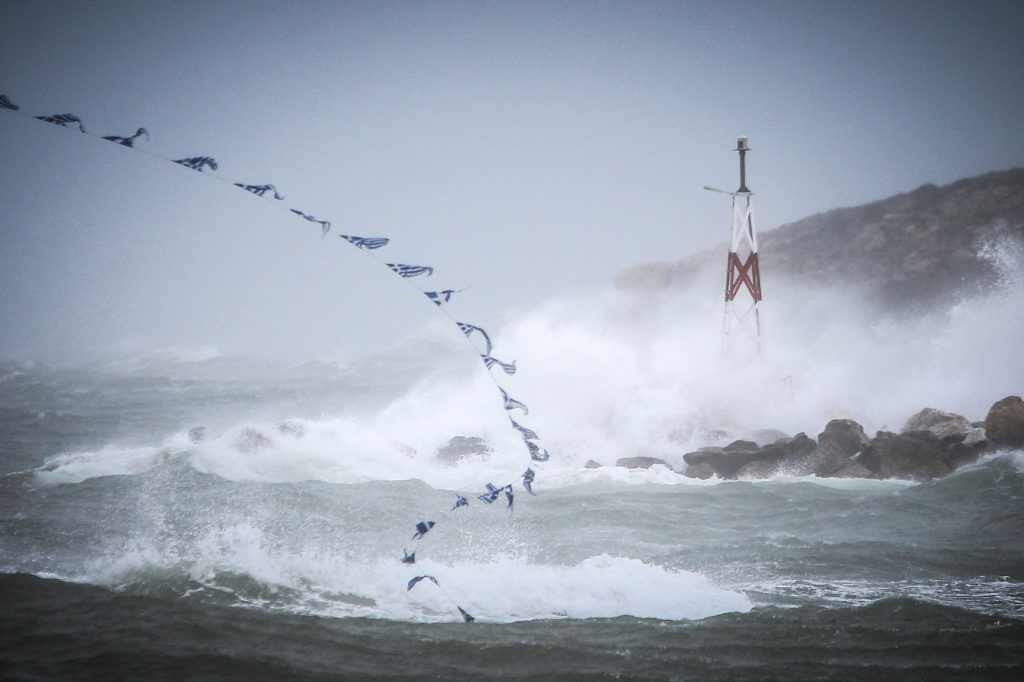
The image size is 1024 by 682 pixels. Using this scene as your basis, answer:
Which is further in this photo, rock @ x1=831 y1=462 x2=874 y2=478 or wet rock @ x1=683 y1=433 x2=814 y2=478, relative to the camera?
wet rock @ x1=683 y1=433 x2=814 y2=478

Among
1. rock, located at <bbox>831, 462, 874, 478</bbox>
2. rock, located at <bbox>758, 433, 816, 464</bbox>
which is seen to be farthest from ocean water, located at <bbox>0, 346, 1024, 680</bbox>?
rock, located at <bbox>758, 433, 816, 464</bbox>

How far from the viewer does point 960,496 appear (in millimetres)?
14016

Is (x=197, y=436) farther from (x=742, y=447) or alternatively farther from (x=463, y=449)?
(x=742, y=447)

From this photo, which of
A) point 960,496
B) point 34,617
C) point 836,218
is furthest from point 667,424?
point 836,218

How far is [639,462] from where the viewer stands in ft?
64.7

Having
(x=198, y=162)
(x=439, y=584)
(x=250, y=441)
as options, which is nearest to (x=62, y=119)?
(x=198, y=162)

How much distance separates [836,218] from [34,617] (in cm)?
5984

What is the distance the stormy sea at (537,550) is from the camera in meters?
7.51

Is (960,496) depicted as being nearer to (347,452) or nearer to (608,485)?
(608,485)

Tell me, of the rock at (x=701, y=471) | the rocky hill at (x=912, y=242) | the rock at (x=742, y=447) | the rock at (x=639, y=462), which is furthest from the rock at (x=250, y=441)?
the rocky hill at (x=912, y=242)

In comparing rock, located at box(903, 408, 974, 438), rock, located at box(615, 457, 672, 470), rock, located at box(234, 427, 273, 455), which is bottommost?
rock, located at box(615, 457, 672, 470)

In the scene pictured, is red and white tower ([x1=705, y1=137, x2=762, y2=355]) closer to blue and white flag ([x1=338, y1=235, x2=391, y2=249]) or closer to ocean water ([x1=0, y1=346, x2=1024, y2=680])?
ocean water ([x1=0, y1=346, x2=1024, y2=680])

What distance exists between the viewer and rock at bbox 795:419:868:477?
17453mm

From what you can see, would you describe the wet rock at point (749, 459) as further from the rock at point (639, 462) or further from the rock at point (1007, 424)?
the rock at point (1007, 424)
